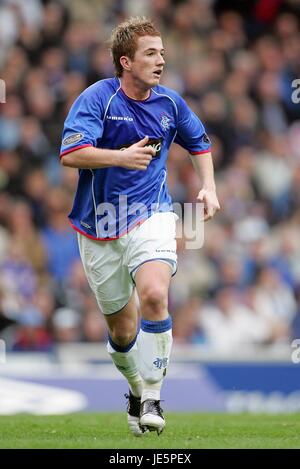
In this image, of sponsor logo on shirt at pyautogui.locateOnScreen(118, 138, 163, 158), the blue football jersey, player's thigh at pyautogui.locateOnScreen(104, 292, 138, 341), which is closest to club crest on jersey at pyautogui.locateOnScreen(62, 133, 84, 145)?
the blue football jersey

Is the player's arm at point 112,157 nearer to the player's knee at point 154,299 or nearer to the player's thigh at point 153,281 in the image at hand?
the player's thigh at point 153,281

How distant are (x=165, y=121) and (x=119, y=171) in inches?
21.2

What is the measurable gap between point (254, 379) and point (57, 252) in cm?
345

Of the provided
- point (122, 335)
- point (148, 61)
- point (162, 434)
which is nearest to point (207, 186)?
point (148, 61)

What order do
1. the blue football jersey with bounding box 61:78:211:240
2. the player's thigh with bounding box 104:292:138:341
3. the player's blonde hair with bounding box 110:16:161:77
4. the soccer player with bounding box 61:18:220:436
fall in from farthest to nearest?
the player's thigh with bounding box 104:292:138:341, the player's blonde hair with bounding box 110:16:161:77, the blue football jersey with bounding box 61:78:211:240, the soccer player with bounding box 61:18:220:436

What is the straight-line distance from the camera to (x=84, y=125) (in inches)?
313

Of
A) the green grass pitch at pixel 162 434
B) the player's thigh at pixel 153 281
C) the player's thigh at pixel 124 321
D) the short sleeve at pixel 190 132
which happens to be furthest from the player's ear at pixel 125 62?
the green grass pitch at pixel 162 434

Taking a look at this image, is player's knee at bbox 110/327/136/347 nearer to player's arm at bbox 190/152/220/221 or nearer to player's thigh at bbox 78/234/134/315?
player's thigh at bbox 78/234/134/315

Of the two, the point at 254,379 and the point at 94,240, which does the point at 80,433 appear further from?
the point at 254,379

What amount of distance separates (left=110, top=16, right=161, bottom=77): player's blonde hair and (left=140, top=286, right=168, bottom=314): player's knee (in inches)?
66.5

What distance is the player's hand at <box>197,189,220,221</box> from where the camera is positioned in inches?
322

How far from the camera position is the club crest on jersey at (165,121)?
843 cm

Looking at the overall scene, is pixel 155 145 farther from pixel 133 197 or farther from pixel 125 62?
pixel 125 62

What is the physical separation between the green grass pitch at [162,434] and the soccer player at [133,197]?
27cm
